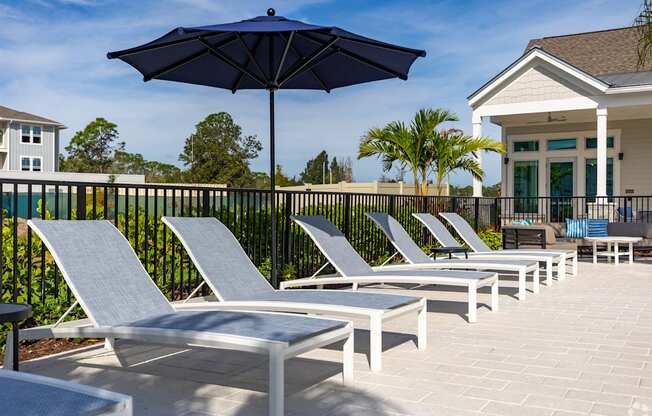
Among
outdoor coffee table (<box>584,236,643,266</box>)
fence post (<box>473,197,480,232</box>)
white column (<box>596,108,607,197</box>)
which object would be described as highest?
white column (<box>596,108,607,197</box>)

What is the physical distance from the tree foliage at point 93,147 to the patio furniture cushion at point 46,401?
62.7 m

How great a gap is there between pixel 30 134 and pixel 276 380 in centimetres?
5106

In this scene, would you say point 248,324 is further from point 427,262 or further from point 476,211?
point 476,211

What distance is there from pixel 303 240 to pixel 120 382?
4449 mm

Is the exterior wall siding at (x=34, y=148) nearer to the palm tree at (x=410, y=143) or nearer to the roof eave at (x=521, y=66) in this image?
the palm tree at (x=410, y=143)

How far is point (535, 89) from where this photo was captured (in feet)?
58.4

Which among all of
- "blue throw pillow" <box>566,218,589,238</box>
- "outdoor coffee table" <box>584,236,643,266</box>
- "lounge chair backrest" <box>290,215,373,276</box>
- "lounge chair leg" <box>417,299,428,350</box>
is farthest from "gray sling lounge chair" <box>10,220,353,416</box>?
"blue throw pillow" <box>566,218,589,238</box>

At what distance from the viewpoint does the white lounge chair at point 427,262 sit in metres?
7.47

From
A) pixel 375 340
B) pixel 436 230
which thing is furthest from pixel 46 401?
pixel 436 230

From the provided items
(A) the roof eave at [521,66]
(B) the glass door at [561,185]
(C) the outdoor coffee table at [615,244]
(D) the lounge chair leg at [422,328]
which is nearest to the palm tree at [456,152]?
(A) the roof eave at [521,66]

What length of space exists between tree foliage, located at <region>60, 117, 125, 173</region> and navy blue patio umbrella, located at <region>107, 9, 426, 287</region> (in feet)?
190

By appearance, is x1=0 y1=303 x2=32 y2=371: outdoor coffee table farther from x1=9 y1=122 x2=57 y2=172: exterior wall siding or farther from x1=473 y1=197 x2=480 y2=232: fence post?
x1=9 y1=122 x2=57 y2=172: exterior wall siding

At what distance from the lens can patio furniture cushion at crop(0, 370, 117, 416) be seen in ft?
6.57

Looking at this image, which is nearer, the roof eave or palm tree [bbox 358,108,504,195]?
palm tree [bbox 358,108,504,195]
